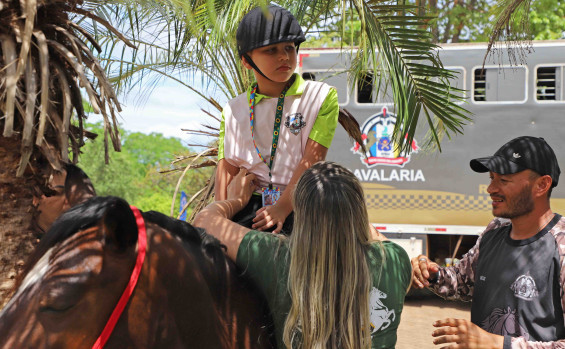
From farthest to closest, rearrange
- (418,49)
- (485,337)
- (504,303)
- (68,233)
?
(418,49) → (504,303) → (485,337) → (68,233)

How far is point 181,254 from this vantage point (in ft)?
5.47

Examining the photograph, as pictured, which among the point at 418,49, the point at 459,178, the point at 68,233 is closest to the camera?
the point at 68,233

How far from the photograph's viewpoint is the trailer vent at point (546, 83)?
378 inches

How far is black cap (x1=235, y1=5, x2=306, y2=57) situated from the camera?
2406mm

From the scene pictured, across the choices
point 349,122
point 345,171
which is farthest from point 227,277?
point 349,122

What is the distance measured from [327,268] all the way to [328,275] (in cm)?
2

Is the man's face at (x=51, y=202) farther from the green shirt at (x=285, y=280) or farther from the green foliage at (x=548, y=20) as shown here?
the green foliage at (x=548, y=20)

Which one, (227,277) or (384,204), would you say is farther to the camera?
(384,204)

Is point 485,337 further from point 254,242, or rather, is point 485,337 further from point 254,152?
point 254,152

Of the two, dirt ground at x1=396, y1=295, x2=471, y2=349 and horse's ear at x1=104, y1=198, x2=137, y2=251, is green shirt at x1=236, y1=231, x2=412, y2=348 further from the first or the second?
dirt ground at x1=396, y1=295, x2=471, y2=349

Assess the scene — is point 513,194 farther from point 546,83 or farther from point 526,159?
point 546,83

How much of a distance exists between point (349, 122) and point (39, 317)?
2771mm

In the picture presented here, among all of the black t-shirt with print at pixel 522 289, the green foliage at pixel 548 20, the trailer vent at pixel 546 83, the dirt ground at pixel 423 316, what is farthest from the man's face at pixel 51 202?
the green foliage at pixel 548 20

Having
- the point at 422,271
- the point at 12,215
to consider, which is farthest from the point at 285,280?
the point at 12,215
